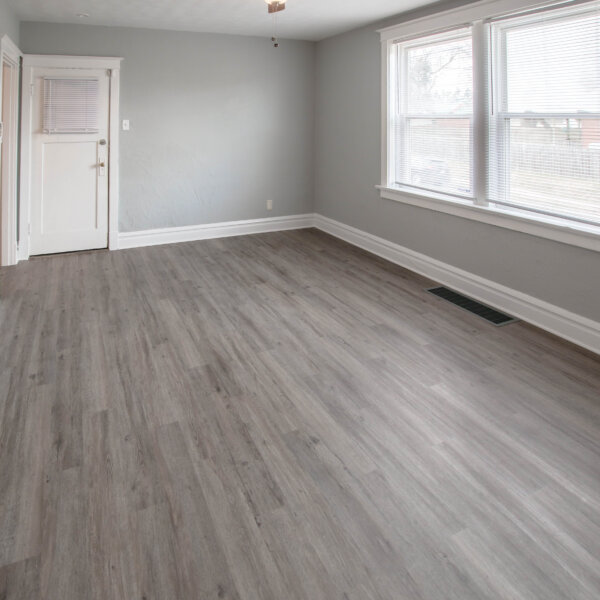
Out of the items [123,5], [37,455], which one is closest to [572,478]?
[37,455]

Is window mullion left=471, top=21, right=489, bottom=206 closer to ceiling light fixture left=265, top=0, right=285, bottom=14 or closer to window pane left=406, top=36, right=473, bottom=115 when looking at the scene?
window pane left=406, top=36, right=473, bottom=115

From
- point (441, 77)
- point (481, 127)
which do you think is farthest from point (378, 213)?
point (481, 127)

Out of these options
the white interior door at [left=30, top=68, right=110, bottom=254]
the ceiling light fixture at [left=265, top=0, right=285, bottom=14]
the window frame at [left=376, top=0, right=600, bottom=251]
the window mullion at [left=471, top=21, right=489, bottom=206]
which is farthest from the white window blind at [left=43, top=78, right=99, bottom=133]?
the window mullion at [left=471, top=21, right=489, bottom=206]

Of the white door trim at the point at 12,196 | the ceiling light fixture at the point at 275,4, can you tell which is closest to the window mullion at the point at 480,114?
the ceiling light fixture at the point at 275,4

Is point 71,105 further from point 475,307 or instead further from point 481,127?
point 475,307

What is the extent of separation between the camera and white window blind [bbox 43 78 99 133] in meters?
5.18

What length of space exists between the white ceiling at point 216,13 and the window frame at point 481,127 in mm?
241

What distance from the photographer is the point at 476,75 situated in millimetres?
3922

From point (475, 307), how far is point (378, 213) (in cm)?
187

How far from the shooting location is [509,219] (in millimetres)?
3777

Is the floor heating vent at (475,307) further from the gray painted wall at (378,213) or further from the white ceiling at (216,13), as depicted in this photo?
the white ceiling at (216,13)

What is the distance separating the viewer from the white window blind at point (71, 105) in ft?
17.0

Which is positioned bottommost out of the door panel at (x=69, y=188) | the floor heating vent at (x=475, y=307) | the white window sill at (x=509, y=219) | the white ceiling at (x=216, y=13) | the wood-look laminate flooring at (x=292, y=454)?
the wood-look laminate flooring at (x=292, y=454)

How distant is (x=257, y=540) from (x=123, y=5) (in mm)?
4610
